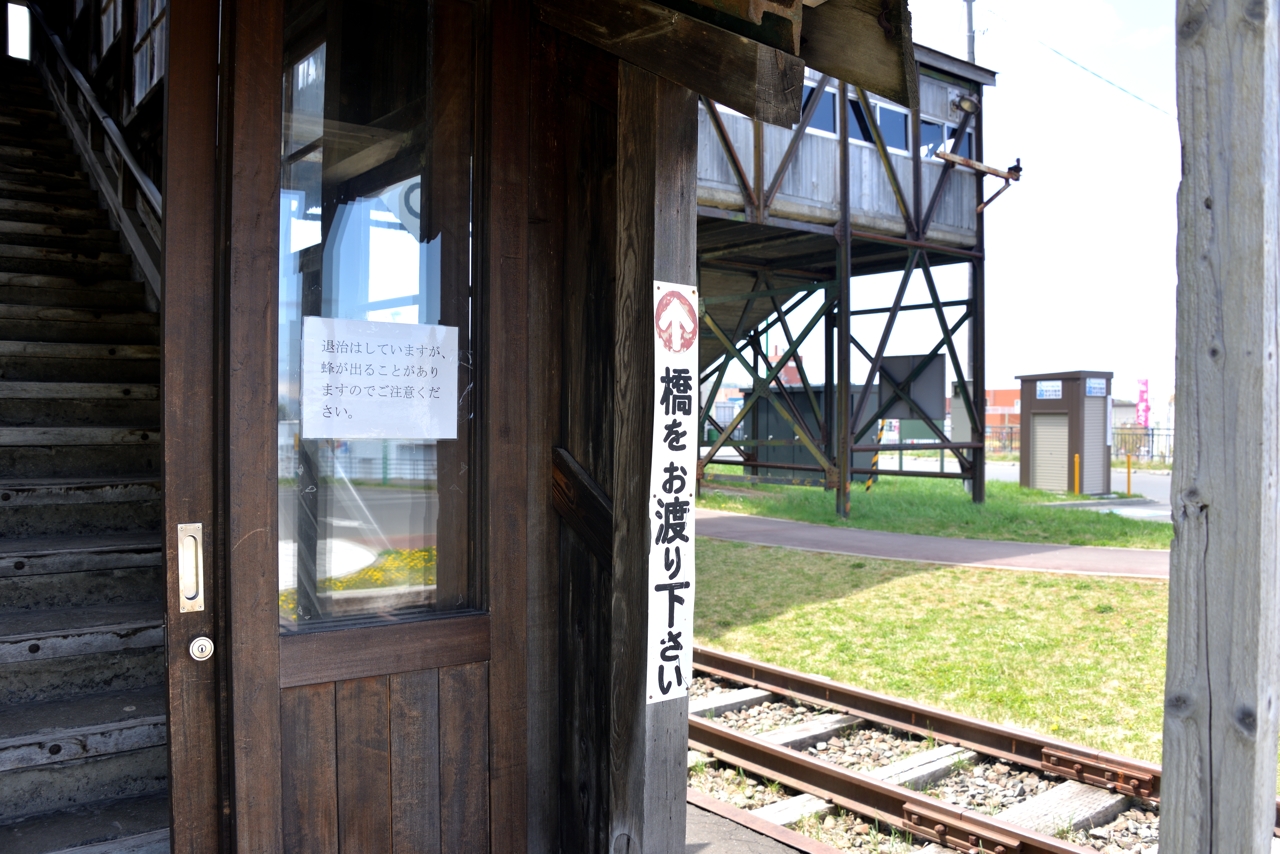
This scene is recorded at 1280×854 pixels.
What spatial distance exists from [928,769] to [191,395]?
3774mm

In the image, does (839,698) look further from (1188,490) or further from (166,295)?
(166,295)

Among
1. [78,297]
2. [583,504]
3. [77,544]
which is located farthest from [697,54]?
[78,297]

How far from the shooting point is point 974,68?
16.0m

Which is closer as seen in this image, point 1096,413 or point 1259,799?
point 1259,799

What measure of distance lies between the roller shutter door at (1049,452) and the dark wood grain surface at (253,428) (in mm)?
18586

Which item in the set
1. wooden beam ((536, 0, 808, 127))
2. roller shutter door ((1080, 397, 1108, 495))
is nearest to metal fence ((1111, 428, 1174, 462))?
roller shutter door ((1080, 397, 1108, 495))

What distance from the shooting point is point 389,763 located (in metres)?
2.90

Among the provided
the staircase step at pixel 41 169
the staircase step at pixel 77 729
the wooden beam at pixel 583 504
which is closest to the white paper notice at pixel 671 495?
the wooden beam at pixel 583 504

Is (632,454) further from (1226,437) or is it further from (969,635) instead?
(969,635)

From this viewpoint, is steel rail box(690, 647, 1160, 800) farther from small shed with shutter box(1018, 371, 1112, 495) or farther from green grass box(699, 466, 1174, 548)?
small shed with shutter box(1018, 371, 1112, 495)

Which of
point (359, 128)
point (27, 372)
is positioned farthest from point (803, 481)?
point (359, 128)

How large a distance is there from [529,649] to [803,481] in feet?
58.5

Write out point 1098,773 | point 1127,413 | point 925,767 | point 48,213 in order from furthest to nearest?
1. point 1127,413
2. point 48,213
3. point 925,767
4. point 1098,773

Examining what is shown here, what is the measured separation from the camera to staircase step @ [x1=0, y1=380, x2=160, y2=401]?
15.8ft
